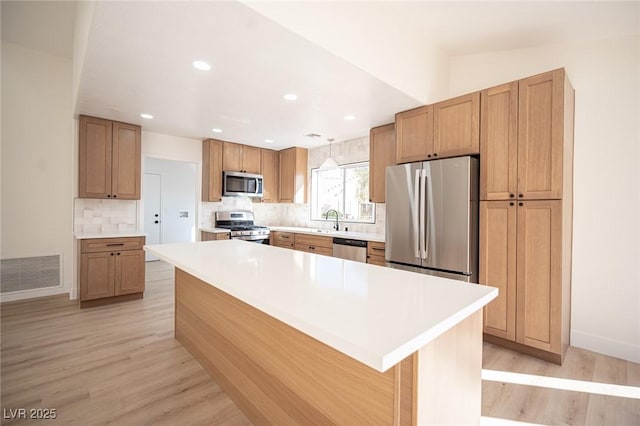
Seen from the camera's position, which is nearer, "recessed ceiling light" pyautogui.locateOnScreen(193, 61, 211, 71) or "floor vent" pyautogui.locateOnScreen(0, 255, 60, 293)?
"recessed ceiling light" pyautogui.locateOnScreen(193, 61, 211, 71)

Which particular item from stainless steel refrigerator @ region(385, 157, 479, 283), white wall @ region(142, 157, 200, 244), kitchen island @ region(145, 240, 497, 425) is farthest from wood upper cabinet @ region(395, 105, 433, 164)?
white wall @ region(142, 157, 200, 244)

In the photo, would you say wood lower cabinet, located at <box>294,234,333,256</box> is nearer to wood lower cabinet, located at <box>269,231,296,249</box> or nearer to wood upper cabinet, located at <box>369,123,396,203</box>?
wood lower cabinet, located at <box>269,231,296,249</box>

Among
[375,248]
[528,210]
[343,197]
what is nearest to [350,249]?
[375,248]

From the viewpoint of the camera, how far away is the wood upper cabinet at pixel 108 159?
3732mm

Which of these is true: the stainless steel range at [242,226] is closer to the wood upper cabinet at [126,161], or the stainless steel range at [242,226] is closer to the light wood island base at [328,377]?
the wood upper cabinet at [126,161]

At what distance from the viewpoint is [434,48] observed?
317cm

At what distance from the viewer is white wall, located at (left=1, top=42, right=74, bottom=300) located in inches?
150

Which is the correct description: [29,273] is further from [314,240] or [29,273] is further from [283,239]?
[314,240]

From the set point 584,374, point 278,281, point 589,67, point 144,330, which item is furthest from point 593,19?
point 144,330

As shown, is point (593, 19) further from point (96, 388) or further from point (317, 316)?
point (96, 388)

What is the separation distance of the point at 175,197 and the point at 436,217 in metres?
6.04

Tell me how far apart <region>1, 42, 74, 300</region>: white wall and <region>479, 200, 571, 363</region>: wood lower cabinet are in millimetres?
5204

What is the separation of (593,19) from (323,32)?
2237mm

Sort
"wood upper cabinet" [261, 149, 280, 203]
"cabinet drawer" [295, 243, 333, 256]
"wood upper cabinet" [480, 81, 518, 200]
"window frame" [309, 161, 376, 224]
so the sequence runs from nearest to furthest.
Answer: "wood upper cabinet" [480, 81, 518, 200] → "cabinet drawer" [295, 243, 333, 256] → "window frame" [309, 161, 376, 224] → "wood upper cabinet" [261, 149, 280, 203]
